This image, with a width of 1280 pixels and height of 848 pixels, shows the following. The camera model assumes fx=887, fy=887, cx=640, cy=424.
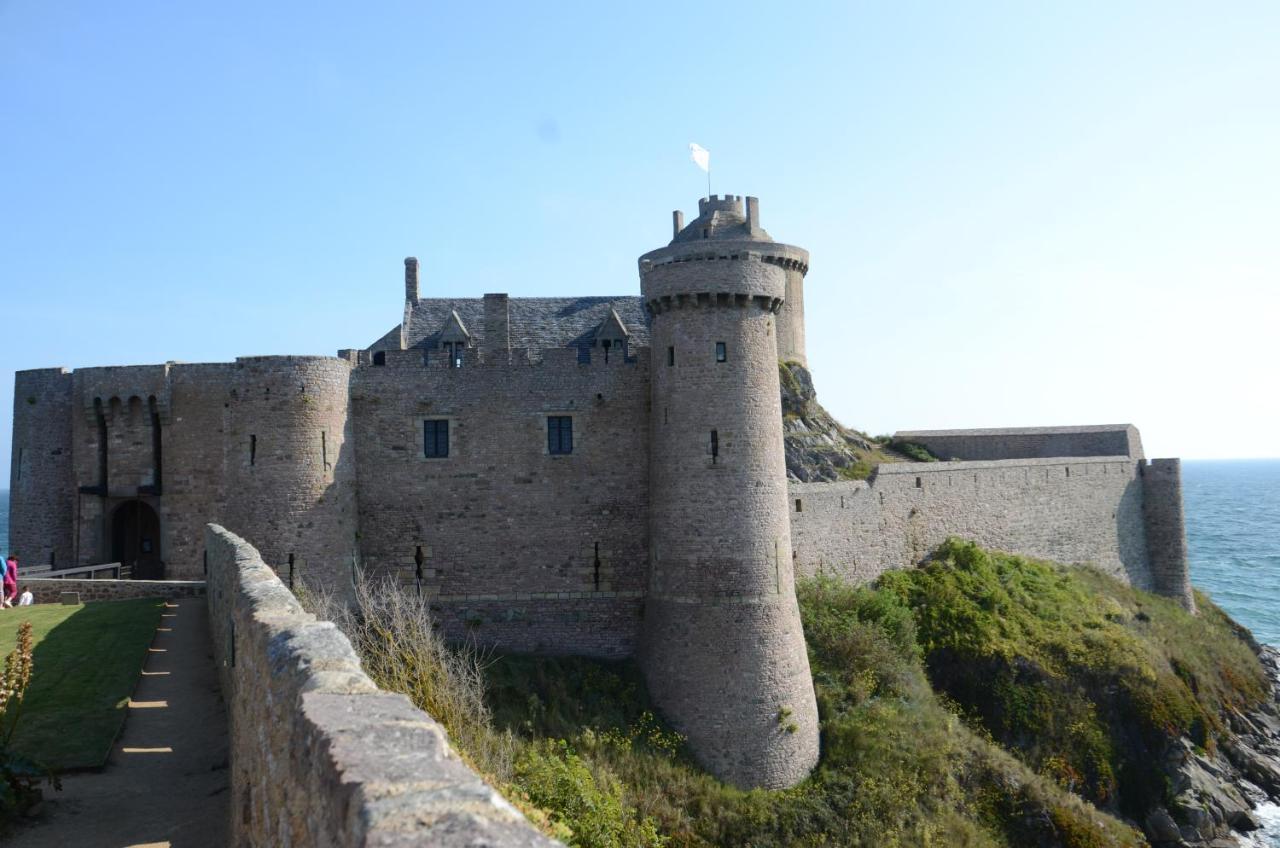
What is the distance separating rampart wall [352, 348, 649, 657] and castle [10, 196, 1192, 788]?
0.06 meters

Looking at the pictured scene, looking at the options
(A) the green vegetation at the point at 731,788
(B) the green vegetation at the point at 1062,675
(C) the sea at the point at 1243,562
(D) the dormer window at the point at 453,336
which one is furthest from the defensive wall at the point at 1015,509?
(C) the sea at the point at 1243,562

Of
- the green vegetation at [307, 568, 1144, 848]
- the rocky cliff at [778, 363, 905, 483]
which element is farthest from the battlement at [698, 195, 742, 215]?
the green vegetation at [307, 568, 1144, 848]

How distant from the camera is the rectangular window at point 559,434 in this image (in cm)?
2522

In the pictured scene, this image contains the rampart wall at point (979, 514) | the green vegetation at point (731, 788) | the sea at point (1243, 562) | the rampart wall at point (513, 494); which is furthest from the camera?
the sea at point (1243, 562)

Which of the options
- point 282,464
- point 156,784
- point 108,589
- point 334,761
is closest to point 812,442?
point 282,464

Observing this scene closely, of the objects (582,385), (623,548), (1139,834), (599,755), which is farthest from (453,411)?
(1139,834)

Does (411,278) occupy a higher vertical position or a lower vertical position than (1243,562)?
higher

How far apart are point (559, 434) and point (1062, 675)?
1731 centimetres

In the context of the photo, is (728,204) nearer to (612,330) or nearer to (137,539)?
(612,330)

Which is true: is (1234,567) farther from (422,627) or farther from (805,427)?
(422,627)

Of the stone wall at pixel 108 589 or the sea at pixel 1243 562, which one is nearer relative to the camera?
the stone wall at pixel 108 589

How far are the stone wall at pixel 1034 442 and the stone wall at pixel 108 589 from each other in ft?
112

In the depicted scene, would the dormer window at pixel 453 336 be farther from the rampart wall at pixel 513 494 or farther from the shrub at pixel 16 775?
the shrub at pixel 16 775

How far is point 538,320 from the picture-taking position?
2962cm
